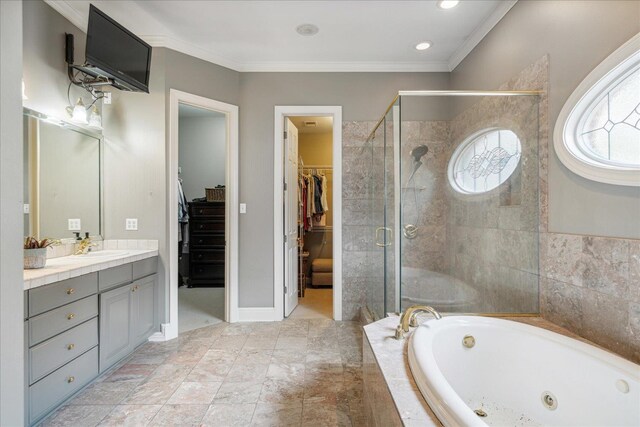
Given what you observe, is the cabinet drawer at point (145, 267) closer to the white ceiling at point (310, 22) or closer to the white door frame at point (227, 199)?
the white door frame at point (227, 199)

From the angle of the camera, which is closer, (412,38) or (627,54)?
(627,54)

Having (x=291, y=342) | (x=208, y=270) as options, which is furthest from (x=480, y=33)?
(x=208, y=270)

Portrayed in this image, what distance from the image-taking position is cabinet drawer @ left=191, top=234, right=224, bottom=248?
4211 millimetres

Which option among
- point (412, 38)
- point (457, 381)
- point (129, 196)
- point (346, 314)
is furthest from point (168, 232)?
point (412, 38)

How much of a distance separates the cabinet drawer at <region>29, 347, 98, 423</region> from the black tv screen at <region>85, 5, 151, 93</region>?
75.9 inches

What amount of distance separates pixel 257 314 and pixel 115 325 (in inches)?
50.1

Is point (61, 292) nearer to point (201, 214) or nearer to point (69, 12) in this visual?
point (69, 12)

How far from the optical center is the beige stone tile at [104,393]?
5.66 ft

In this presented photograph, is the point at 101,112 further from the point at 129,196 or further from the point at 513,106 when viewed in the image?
the point at 513,106

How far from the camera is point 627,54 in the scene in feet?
3.96

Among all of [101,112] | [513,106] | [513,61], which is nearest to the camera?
[513,106]

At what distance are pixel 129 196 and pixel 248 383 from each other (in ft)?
6.23

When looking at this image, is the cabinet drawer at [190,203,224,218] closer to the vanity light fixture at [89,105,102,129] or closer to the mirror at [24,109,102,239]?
the mirror at [24,109,102,239]

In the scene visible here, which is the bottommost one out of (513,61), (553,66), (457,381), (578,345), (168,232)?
(457,381)
